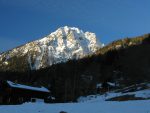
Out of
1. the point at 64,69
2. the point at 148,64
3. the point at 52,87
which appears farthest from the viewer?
the point at 64,69

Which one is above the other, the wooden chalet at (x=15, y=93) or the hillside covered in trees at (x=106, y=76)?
the hillside covered in trees at (x=106, y=76)

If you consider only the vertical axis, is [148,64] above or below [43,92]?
above

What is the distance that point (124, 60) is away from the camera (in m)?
103

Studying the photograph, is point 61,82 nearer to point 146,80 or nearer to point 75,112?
point 146,80

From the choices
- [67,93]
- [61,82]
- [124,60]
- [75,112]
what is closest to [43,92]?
[67,93]

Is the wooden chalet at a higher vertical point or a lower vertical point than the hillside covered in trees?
lower

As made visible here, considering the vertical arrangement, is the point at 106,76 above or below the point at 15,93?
above

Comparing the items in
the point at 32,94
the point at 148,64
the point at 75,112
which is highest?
the point at 148,64

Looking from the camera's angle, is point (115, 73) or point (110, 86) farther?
point (115, 73)

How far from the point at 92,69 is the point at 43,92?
137 feet

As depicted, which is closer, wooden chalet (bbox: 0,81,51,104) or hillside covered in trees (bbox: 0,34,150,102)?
wooden chalet (bbox: 0,81,51,104)

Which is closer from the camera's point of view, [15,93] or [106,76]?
[15,93]

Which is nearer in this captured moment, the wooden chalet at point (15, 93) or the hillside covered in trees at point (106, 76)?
the wooden chalet at point (15, 93)

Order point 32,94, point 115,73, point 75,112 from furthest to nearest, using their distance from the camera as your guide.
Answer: point 115,73
point 32,94
point 75,112
